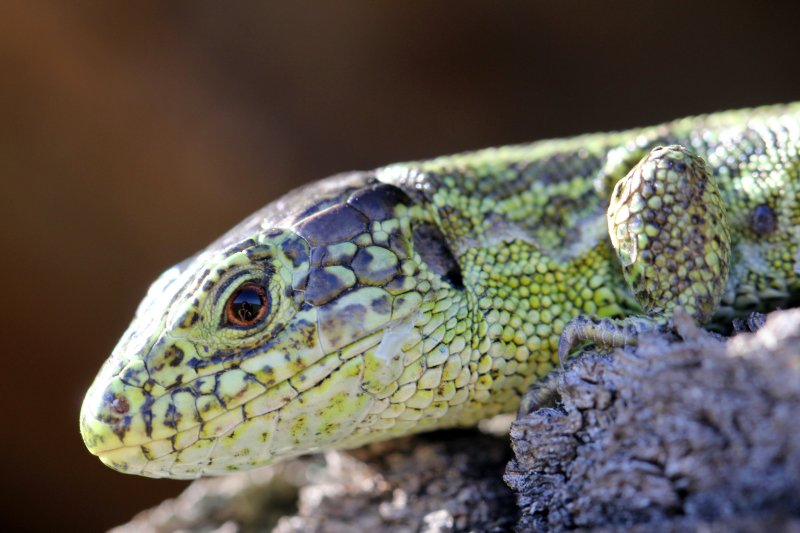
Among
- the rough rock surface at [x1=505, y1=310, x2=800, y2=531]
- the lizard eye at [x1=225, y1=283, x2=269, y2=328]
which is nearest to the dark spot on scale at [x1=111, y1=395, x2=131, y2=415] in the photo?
the lizard eye at [x1=225, y1=283, x2=269, y2=328]

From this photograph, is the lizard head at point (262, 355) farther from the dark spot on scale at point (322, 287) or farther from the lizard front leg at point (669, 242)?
the lizard front leg at point (669, 242)

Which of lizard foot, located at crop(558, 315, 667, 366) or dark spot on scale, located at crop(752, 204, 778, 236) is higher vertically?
dark spot on scale, located at crop(752, 204, 778, 236)

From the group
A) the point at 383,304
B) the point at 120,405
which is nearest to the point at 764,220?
the point at 383,304

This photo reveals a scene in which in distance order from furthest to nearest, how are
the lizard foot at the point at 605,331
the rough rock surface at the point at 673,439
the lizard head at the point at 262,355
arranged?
the lizard head at the point at 262,355, the lizard foot at the point at 605,331, the rough rock surface at the point at 673,439

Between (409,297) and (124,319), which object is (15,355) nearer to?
(124,319)

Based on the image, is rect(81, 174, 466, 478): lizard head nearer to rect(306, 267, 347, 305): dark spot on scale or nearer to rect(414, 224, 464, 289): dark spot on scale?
rect(306, 267, 347, 305): dark spot on scale

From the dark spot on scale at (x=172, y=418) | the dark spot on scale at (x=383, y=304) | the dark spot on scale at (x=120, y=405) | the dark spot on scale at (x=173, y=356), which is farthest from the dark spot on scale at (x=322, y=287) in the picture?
the dark spot on scale at (x=120, y=405)

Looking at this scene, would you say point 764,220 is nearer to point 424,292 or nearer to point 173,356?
point 424,292

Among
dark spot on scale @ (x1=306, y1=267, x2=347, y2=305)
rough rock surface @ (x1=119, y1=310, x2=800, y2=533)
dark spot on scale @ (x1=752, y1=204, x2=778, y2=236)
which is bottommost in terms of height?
rough rock surface @ (x1=119, y1=310, x2=800, y2=533)

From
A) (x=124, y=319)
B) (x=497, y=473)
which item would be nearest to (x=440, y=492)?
(x=497, y=473)
